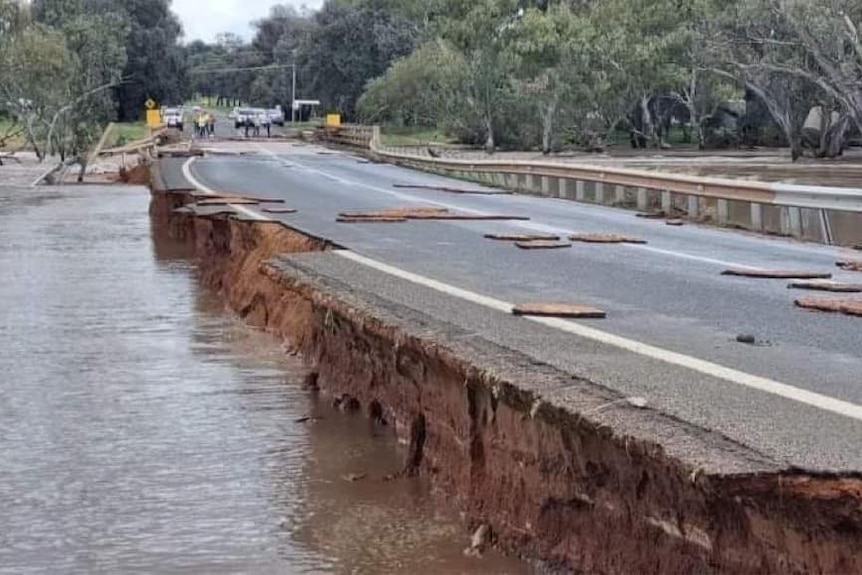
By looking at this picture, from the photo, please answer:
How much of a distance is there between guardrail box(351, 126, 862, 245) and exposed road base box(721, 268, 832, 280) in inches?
170

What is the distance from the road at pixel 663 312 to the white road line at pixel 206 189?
38 cm

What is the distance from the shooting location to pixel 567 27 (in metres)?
63.8

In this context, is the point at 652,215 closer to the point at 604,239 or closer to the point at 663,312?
the point at 604,239

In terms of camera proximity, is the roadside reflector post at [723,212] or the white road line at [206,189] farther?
the roadside reflector post at [723,212]

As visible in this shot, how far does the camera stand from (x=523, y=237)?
15.6 meters

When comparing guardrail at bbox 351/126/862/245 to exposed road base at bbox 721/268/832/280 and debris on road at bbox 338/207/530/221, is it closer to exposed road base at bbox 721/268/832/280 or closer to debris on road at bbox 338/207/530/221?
debris on road at bbox 338/207/530/221

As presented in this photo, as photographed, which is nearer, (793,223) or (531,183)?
(793,223)

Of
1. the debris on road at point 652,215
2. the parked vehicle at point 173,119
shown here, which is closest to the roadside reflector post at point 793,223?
the debris on road at point 652,215

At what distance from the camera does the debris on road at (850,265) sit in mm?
12992

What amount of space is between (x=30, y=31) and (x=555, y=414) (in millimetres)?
67929

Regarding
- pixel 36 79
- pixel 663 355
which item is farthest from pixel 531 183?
pixel 36 79

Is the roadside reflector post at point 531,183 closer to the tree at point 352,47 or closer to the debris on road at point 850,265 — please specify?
the debris on road at point 850,265

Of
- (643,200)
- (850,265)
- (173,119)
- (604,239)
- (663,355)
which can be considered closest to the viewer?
(663,355)

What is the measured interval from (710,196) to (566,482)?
14212mm
